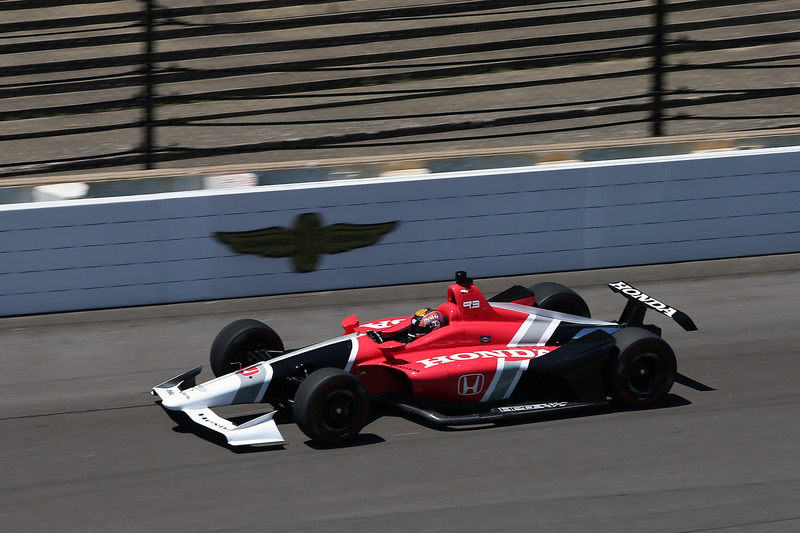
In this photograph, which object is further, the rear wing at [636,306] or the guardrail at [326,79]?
the guardrail at [326,79]

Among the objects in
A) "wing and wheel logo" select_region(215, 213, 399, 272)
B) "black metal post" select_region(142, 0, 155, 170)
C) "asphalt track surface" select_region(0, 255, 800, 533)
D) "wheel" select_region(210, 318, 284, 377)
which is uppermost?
"black metal post" select_region(142, 0, 155, 170)

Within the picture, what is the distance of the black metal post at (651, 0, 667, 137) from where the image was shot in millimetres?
11555

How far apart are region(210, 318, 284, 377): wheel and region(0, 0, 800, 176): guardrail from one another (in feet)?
13.6

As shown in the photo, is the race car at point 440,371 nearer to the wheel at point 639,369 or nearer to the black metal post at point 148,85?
the wheel at point 639,369

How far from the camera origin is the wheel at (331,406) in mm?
6422

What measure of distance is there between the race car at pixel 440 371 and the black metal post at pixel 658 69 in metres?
4.94

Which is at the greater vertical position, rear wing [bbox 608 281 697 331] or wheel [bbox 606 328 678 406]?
rear wing [bbox 608 281 697 331]

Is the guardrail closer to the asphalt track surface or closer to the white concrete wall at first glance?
the white concrete wall

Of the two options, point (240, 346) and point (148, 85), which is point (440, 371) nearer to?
point (240, 346)

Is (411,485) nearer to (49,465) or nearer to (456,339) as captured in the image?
(456,339)

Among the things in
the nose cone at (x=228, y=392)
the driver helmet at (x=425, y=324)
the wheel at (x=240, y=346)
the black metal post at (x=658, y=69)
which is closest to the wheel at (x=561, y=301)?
the driver helmet at (x=425, y=324)

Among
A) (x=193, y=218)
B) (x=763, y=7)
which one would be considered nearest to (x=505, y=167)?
(x=193, y=218)

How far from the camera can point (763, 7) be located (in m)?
18.8

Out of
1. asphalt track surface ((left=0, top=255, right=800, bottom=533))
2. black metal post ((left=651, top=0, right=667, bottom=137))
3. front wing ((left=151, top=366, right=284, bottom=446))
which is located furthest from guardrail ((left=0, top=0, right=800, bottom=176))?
front wing ((left=151, top=366, right=284, bottom=446))
